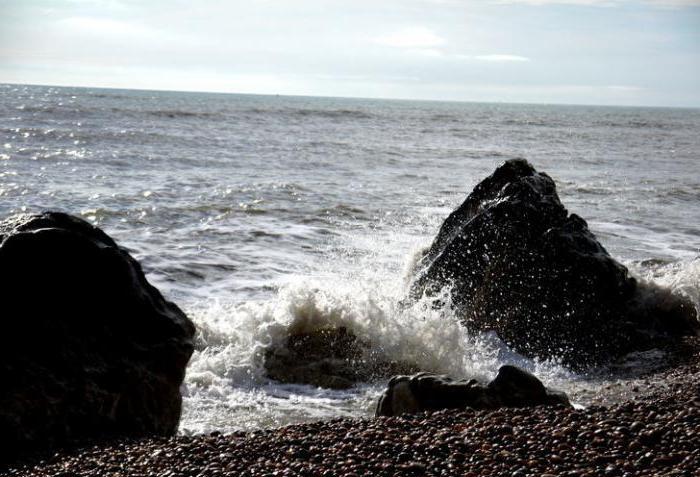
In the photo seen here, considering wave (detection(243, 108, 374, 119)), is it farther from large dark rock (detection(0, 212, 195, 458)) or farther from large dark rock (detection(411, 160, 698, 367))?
large dark rock (detection(0, 212, 195, 458))

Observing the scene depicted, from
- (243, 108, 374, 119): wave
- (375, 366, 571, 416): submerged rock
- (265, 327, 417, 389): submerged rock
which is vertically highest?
(243, 108, 374, 119): wave

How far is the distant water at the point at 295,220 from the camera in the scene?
28.1ft

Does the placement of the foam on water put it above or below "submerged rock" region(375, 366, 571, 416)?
below

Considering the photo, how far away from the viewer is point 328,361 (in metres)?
8.62

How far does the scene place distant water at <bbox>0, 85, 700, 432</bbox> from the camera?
8.58m

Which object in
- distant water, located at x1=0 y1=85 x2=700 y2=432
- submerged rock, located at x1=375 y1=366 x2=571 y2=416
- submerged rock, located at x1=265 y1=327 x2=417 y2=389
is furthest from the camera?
distant water, located at x1=0 y1=85 x2=700 y2=432

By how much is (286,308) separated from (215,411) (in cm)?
248

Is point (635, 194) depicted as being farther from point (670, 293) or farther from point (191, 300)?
point (191, 300)

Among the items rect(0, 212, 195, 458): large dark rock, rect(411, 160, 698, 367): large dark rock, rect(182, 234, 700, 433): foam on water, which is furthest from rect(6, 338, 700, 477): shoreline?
rect(411, 160, 698, 367): large dark rock

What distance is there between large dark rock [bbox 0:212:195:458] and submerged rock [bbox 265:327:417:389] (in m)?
1.86

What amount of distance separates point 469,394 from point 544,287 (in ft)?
10.7

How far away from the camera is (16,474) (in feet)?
16.8

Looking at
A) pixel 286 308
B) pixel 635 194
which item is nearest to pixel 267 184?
pixel 635 194

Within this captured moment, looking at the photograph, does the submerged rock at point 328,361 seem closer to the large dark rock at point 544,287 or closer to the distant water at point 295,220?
the distant water at point 295,220
